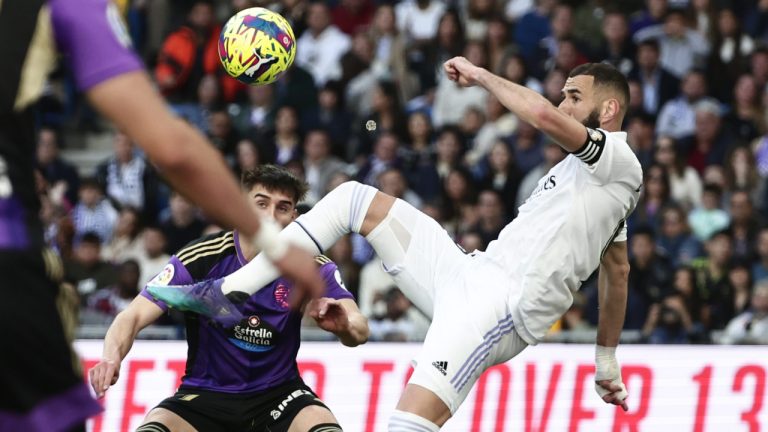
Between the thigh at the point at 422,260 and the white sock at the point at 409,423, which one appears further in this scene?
the thigh at the point at 422,260

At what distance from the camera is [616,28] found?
14.8 meters

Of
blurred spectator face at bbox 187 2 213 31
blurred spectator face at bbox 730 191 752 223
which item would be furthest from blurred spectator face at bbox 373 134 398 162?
blurred spectator face at bbox 730 191 752 223

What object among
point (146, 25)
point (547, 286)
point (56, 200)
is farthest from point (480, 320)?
point (146, 25)

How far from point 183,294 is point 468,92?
8.62 m

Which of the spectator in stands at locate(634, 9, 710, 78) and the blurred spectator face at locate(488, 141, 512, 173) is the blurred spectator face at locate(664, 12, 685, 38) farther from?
the blurred spectator face at locate(488, 141, 512, 173)

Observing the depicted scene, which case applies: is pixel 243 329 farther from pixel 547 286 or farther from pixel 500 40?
pixel 500 40

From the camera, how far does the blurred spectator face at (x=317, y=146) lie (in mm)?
14031

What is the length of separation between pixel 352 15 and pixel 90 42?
12992 mm

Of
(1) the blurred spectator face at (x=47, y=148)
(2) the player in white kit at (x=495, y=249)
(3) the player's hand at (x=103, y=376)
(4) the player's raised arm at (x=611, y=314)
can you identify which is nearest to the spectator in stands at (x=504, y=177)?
(1) the blurred spectator face at (x=47, y=148)

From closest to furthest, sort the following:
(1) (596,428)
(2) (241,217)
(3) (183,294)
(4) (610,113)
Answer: (2) (241,217), (3) (183,294), (4) (610,113), (1) (596,428)

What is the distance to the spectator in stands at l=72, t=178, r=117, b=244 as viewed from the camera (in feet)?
46.1

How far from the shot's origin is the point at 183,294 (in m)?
6.57

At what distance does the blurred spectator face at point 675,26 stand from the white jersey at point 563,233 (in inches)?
328

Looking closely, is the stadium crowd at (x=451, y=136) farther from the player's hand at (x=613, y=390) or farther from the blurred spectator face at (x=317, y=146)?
the player's hand at (x=613, y=390)
